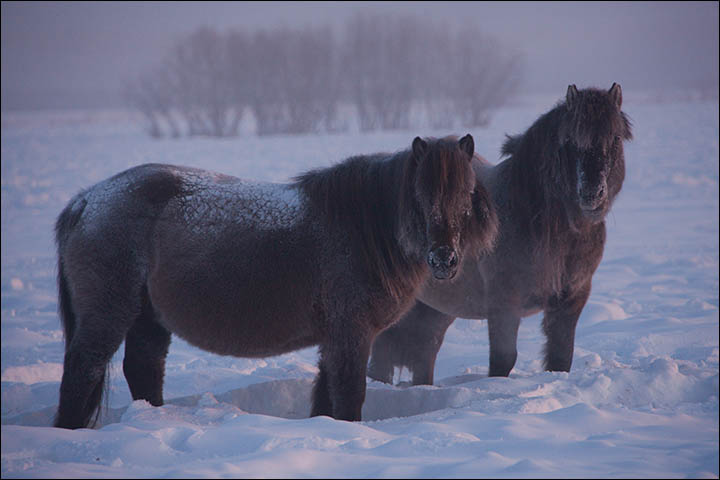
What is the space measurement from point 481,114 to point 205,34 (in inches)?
761

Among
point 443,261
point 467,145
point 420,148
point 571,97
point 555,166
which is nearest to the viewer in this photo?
point 443,261

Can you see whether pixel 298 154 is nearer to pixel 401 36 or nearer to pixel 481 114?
pixel 481 114

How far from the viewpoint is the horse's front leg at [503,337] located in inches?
163

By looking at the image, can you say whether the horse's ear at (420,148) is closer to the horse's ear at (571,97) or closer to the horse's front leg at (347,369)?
the horse's front leg at (347,369)

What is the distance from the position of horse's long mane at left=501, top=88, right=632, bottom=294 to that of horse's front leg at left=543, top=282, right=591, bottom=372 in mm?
241

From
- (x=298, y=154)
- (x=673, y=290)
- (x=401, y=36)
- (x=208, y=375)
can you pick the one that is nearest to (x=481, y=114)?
(x=401, y=36)

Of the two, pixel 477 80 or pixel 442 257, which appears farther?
pixel 477 80

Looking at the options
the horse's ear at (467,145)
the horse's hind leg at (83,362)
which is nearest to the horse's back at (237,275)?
the horse's hind leg at (83,362)

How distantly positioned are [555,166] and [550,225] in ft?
1.29

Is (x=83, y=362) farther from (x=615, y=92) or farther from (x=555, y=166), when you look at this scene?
(x=615, y=92)

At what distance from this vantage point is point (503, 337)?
4.18 metres

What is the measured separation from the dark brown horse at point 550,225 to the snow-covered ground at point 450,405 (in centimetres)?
37

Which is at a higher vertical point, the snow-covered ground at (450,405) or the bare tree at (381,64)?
the bare tree at (381,64)

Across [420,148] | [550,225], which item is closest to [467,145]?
[420,148]
